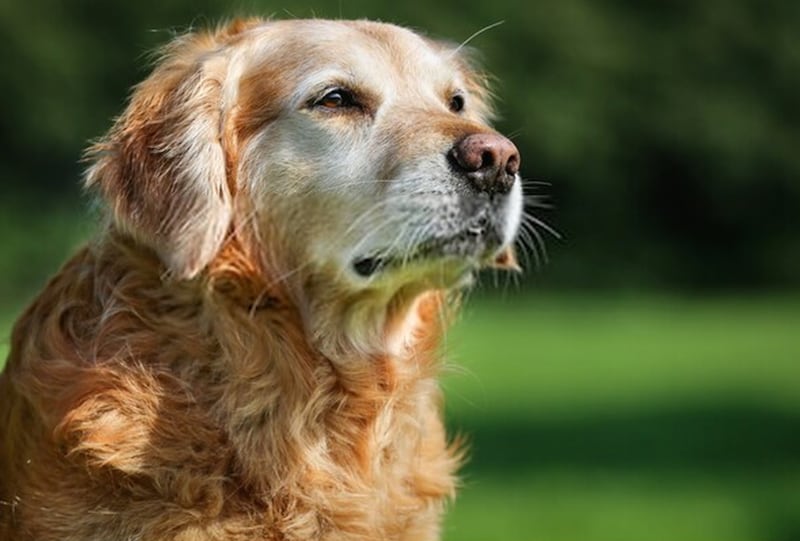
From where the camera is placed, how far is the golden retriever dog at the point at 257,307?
16.4ft

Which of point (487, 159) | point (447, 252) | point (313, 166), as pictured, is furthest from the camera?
point (313, 166)

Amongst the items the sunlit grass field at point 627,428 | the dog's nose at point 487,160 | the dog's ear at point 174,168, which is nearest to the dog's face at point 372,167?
the dog's nose at point 487,160

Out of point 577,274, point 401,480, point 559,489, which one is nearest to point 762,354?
point 559,489

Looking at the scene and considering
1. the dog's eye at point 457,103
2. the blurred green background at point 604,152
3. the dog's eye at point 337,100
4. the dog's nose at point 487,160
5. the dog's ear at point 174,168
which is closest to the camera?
the dog's nose at point 487,160

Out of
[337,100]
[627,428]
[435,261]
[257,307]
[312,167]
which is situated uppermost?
[337,100]

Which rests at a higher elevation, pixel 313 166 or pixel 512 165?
pixel 512 165

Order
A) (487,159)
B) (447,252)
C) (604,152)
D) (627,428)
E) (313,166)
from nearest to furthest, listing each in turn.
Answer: (487,159)
(447,252)
(313,166)
(627,428)
(604,152)

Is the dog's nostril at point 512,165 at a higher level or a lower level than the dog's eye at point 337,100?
lower

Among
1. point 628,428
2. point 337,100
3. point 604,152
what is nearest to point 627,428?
point 628,428

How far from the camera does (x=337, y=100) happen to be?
5367mm

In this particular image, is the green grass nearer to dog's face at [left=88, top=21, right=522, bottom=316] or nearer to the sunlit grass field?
the sunlit grass field

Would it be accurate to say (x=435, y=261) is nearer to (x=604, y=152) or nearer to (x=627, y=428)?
(x=627, y=428)

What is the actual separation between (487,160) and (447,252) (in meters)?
0.32

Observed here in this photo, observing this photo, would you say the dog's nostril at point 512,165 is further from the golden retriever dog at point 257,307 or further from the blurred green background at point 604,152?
the blurred green background at point 604,152
